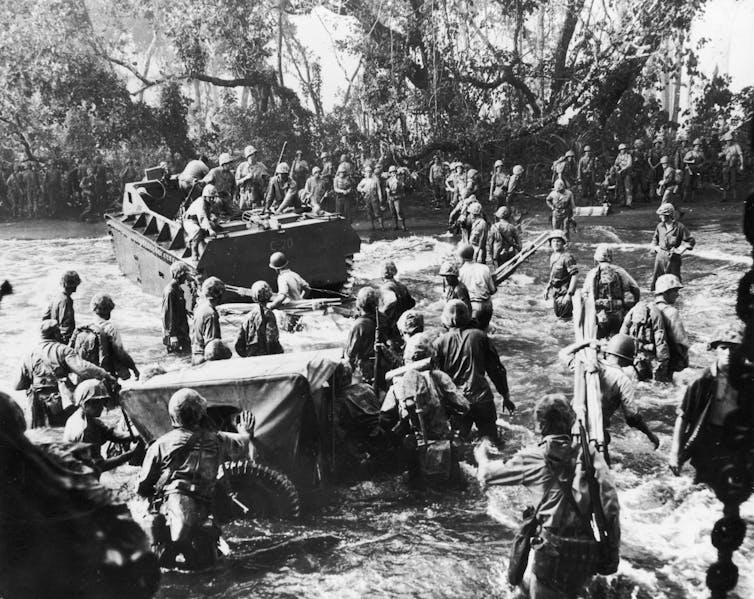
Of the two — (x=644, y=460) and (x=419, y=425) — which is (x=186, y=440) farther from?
(x=644, y=460)

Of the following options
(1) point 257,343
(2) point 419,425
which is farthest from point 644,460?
(1) point 257,343

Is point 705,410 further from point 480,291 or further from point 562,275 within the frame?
point 562,275

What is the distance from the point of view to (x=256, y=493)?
631cm

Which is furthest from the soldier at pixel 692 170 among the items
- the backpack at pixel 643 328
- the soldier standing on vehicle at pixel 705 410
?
the soldier standing on vehicle at pixel 705 410

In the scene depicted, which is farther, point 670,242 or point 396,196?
point 396,196

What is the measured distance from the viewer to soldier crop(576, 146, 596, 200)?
24.1 meters

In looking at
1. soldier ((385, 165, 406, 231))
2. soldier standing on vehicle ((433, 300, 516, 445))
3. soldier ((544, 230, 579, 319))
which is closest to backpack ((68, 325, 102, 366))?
soldier standing on vehicle ((433, 300, 516, 445))

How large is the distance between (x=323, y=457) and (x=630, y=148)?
21.3 meters

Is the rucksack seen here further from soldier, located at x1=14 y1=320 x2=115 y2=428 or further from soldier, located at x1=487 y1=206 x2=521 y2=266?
soldier, located at x1=14 y1=320 x2=115 y2=428

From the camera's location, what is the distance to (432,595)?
5.52m

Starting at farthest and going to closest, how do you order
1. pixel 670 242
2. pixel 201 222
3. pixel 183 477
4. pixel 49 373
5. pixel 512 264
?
pixel 512 264 → pixel 201 222 → pixel 670 242 → pixel 49 373 → pixel 183 477

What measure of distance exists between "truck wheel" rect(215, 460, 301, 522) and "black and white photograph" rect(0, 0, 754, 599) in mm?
28

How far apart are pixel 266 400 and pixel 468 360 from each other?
2.07 meters

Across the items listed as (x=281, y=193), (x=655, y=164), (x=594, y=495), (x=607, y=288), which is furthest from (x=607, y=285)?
(x=655, y=164)
